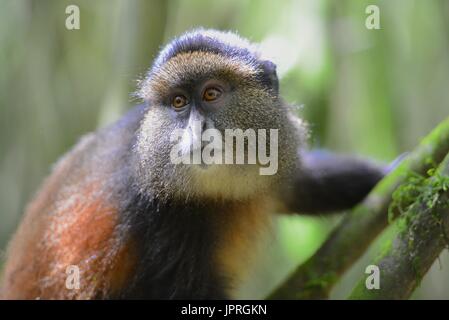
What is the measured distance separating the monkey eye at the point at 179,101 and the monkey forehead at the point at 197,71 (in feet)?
0.20

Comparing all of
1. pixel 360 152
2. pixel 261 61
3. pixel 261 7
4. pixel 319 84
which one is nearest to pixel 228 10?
pixel 261 7

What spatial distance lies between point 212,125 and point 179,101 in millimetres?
280

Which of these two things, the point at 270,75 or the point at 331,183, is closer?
the point at 270,75

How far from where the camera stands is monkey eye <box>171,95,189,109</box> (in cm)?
355

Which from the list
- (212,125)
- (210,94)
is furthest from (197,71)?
(212,125)

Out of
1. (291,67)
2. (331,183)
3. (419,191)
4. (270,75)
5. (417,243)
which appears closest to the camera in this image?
(417,243)

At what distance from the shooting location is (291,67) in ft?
16.2

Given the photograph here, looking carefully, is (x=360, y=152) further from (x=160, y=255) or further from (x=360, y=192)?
(x=160, y=255)

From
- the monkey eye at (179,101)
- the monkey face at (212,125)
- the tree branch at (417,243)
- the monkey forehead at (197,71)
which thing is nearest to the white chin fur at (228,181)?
the monkey face at (212,125)

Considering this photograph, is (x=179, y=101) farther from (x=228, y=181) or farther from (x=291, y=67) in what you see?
(x=291, y=67)

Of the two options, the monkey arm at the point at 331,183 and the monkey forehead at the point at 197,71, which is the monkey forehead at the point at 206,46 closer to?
the monkey forehead at the point at 197,71

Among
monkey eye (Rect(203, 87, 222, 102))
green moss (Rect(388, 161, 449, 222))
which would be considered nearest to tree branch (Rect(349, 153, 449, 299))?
green moss (Rect(388, 161, 449, 222))

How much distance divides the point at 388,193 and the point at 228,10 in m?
2.45

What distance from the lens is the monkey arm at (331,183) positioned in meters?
4.65
